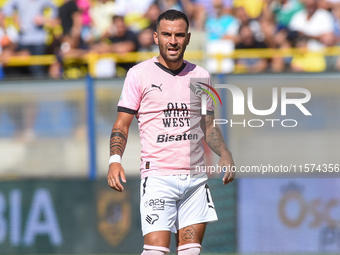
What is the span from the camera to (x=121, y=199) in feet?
23.6

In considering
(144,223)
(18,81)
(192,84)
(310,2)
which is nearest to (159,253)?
(144,223)

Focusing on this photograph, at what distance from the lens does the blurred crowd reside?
8.30 meters

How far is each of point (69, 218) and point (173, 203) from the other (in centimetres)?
341

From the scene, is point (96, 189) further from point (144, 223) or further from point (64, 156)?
point (144, 223)

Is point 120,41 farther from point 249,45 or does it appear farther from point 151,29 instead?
point 249,45

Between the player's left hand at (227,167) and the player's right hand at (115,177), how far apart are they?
0.77 metres

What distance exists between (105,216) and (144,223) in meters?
3.18

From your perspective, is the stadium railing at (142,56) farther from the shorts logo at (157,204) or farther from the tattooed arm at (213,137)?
the shorts logo at (157,204)

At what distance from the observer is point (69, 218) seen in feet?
23.6

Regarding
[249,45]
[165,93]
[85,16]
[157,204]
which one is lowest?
[157,204]

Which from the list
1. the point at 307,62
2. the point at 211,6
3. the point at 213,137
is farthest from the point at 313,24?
the point at 213,137

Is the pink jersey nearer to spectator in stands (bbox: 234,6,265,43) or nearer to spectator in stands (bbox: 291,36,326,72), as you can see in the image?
spectator in stands (bbox: 291,36,326,72)

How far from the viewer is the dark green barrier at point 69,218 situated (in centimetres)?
714

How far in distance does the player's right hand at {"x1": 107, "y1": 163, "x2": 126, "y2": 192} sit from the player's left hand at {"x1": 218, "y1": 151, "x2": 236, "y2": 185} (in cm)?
77
